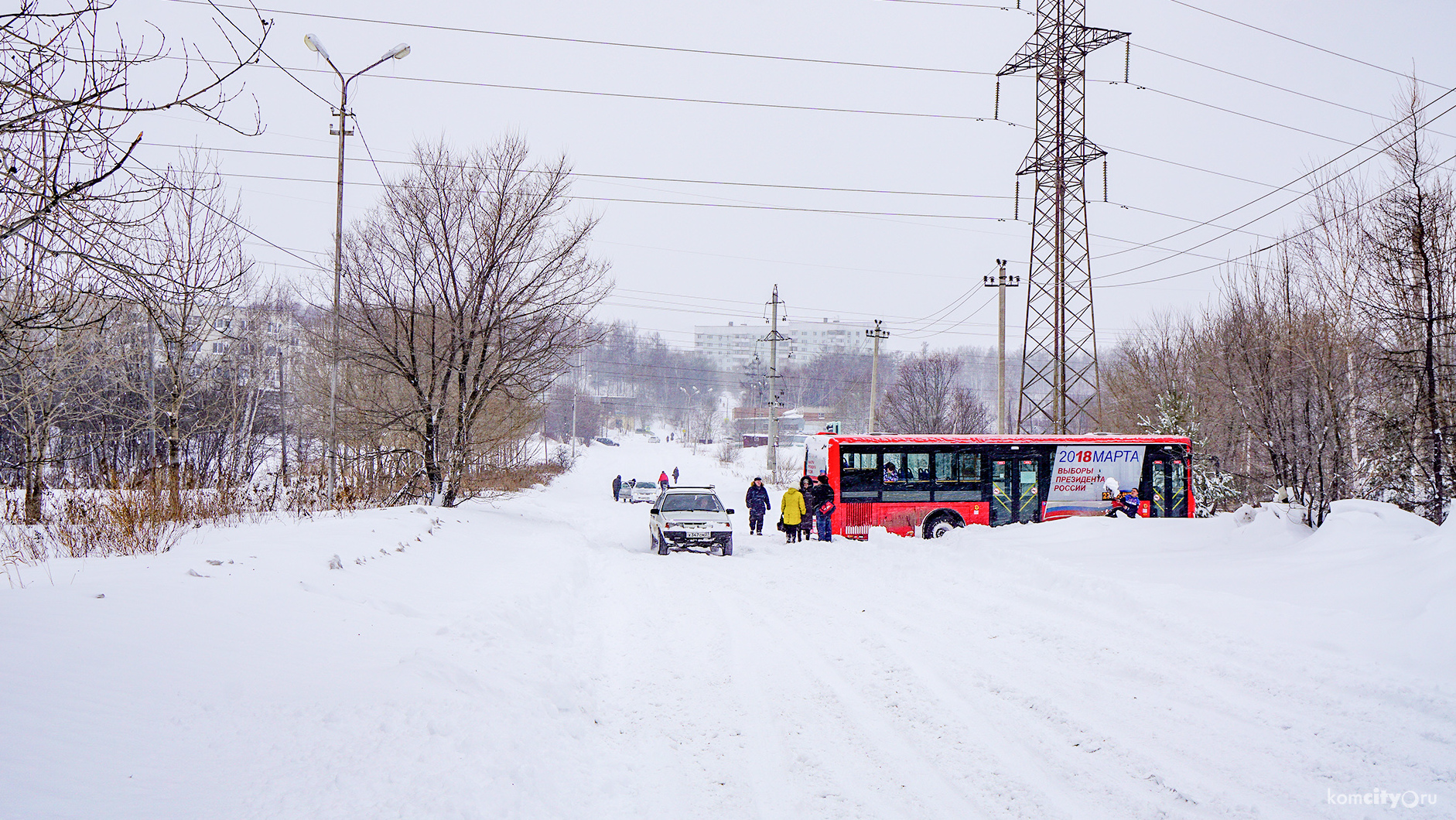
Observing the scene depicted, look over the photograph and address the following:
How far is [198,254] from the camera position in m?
19.4

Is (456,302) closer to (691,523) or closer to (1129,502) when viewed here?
(691,523)

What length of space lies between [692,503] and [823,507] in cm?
351

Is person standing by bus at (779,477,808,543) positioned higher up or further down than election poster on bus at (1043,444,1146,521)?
further down

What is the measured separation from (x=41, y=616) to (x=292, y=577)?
2.89m

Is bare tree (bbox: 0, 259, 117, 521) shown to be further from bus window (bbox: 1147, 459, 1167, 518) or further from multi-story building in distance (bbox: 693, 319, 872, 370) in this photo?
multi-story building in distance (bbox: 693, 319, 872, 370)

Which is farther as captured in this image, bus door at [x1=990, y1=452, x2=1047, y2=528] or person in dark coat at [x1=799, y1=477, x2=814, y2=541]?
bus door at [x1=990, y1=452, x2=1047, y2=528]

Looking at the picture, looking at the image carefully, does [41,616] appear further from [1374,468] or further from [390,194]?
[1374,468]

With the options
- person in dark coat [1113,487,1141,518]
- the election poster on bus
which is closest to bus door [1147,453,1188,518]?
person in dark coat [1113,487,1141,518]

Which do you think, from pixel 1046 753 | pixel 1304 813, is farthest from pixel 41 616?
pixel 1304 813

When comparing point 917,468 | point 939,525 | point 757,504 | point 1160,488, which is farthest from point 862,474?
point 1160,488

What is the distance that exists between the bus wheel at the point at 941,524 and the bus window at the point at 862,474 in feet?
5.09

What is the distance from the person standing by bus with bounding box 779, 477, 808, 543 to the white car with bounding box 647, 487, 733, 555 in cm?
204

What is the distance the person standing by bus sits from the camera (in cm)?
2119

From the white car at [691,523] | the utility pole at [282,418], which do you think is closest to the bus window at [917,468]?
the white car at [691,523]
